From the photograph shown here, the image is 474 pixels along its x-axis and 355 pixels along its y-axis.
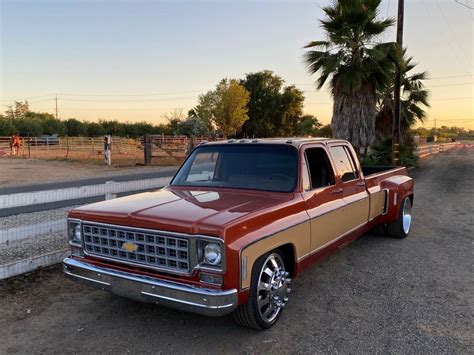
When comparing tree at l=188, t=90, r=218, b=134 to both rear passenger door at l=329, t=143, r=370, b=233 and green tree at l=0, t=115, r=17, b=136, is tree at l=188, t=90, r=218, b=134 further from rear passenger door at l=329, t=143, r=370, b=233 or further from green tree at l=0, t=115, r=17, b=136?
rear passenger door at l=329, t=143, r=370, b=233

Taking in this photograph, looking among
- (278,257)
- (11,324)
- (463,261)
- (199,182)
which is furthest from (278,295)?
(463,261)

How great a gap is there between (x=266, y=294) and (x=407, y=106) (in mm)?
23913

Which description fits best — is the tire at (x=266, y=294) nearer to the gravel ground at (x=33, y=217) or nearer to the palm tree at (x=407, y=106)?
the gravel ground at (x=33, y=217)

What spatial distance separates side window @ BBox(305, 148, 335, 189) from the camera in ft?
15.2

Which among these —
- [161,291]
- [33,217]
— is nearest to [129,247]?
[161,291]

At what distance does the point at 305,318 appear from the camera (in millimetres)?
4051

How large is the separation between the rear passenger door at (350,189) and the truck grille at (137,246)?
2.35 m

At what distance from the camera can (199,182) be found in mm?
4863

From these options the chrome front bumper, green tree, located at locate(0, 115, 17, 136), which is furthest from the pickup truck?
green tree, located at locate(0, 115, 17, 136)

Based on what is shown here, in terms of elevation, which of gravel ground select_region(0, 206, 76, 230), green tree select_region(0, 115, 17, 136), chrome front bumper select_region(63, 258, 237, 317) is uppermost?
green tree select_region(0, 115, 17, 136)

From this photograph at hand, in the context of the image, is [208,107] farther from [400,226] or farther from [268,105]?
[400,226]

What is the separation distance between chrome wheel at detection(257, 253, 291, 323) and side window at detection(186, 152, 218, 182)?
1.59m

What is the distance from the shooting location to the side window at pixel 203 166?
5047 mm

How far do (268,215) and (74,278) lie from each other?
192 cm
